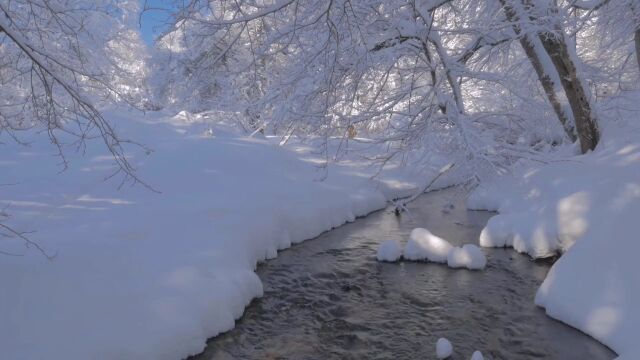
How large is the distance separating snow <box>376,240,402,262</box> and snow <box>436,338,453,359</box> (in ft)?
12.6

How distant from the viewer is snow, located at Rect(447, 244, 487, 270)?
9.44 metres

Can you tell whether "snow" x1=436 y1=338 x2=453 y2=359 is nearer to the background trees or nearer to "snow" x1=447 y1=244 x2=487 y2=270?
the background trees

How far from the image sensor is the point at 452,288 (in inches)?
336

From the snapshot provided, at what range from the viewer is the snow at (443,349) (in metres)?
6.20

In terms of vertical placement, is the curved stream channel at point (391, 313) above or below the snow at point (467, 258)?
below

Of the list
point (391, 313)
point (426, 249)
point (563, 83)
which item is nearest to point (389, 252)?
point (426, 249)

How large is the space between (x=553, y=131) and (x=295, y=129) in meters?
8.01

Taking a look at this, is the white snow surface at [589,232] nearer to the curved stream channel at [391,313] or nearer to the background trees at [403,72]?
the curved stream channel at [391,313]

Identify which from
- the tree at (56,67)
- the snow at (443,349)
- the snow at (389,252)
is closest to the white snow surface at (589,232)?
the snow at (443,349)

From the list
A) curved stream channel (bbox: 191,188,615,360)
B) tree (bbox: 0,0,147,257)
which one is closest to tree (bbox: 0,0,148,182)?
tree (bbox: 0,0,147,257)

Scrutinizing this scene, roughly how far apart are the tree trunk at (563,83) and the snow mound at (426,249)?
13.8ft

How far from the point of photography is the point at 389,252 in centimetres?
1019

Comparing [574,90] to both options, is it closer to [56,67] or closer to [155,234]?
[155,234]

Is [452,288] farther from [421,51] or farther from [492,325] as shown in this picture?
[421,51]
